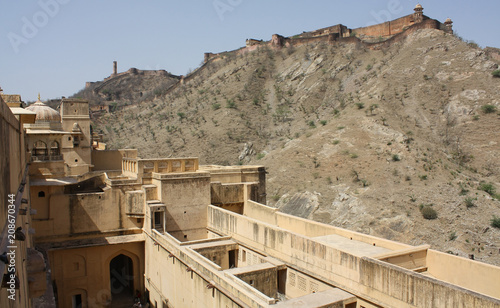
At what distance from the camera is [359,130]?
31719 mm

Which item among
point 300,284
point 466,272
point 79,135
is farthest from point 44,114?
point 466,272

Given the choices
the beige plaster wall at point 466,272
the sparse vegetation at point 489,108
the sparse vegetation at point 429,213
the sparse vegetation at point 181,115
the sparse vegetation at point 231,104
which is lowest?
the sparse vegetation at point 429,213

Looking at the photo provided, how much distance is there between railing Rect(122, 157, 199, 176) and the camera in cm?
1641

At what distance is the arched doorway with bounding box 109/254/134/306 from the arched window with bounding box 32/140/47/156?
5635 millimetres

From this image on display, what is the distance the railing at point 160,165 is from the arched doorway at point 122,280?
3.92 metres

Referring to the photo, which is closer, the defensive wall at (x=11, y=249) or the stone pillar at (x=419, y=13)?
the defensive wall at (x=11, y=249)

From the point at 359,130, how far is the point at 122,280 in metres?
21.3

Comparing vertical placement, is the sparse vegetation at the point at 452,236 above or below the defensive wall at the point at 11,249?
below

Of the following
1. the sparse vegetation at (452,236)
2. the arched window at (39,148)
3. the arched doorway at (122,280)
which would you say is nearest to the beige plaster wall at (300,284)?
the arched doorway at (122,280)

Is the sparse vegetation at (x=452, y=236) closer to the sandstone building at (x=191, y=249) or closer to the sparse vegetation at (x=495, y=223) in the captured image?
the sparse vegetation at (x=495, y=223)

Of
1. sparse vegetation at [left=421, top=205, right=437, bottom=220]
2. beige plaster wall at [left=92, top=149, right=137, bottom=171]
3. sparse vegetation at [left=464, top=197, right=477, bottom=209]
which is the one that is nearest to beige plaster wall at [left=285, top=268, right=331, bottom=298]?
sparse vegetation at [left=421, top=205, right=437, bottom=220]

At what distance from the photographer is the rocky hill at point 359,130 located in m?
23.0

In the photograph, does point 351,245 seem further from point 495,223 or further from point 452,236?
point 495,223

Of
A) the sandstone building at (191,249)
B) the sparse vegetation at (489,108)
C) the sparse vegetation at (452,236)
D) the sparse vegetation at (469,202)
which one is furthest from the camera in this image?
the sparse vegetation at (489,108)
